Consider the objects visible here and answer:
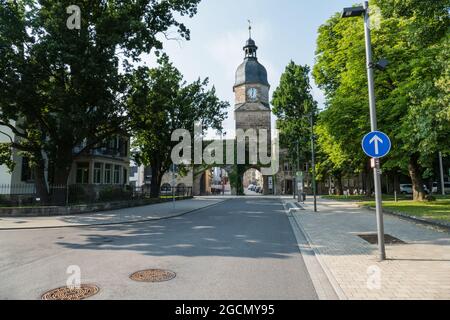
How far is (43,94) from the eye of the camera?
704 inches

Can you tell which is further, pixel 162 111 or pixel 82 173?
pixel 82 173

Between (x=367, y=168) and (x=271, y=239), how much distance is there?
29703 mm

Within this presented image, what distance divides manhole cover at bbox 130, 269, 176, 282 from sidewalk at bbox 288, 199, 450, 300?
303 centimetres

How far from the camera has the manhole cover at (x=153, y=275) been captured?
568 cm

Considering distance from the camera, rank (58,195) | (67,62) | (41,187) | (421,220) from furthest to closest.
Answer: (41,187), (58,195), (67,62), (421,220)

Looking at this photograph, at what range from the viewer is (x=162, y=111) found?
71.1 ft

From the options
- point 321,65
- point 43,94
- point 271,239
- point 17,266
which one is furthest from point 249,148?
point 17,266

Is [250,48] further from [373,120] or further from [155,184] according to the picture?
[373,120]

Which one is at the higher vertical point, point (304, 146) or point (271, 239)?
point (304, 146)

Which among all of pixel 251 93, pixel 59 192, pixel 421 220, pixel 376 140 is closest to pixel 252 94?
pixel 251 93

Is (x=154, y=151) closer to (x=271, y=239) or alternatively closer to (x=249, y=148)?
(x=271, y=239)

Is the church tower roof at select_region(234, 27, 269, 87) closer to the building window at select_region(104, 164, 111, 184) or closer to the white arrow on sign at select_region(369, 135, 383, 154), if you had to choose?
the building window at select_region(104, 164, 111, 184)

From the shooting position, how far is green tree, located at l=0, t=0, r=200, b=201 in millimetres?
16156

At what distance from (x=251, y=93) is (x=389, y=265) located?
2259 inches
